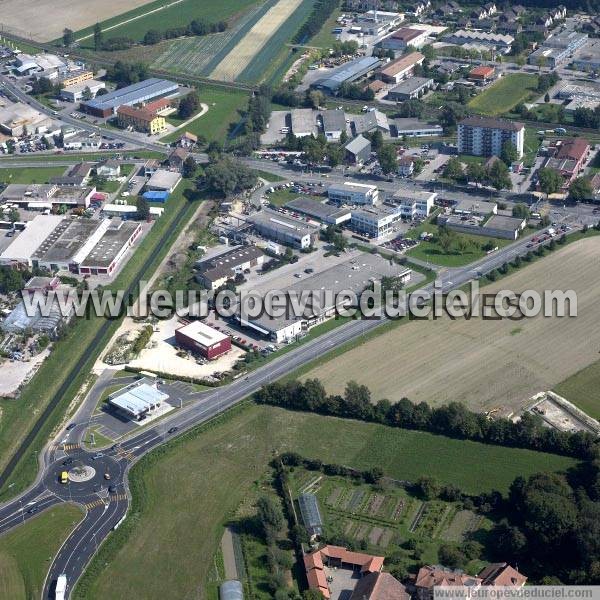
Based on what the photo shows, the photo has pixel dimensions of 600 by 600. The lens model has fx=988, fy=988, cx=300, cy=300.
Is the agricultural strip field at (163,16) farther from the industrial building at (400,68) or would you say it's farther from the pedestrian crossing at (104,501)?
the pedestrian crossing at (104,501)

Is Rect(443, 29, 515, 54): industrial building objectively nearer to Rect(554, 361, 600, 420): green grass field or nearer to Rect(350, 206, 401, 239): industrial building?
Rect(350, 206, 401, 239): industrial building

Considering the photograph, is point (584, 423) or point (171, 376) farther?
point (171, 376)

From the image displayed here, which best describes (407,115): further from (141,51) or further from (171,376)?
(171,376)

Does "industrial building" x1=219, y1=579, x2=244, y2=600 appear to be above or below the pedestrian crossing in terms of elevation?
below

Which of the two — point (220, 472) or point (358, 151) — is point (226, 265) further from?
point (358, 151)

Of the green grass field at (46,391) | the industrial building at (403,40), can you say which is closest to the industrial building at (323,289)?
the green grass field at (46,391)

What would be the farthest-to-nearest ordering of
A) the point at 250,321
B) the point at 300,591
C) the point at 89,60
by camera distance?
the point at 89,60 → the point at 250,321 → the point at 300,591

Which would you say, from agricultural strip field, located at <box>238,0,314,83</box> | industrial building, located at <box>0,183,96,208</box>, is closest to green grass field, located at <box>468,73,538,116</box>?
agricultural strip field, located at <box>238,0,314,83</box>

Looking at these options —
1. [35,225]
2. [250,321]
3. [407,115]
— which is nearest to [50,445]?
[250,321]
